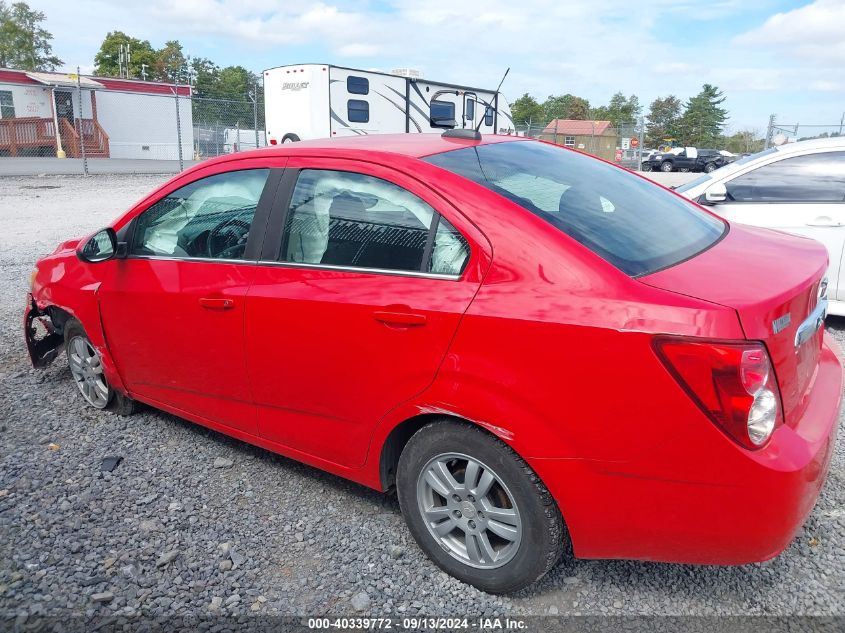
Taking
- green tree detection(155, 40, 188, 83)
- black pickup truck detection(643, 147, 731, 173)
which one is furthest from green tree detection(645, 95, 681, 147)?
green tree detection(155, 40, 188, 83)

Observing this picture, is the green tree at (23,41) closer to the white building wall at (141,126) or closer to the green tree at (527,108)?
the white building wall at (141,126)

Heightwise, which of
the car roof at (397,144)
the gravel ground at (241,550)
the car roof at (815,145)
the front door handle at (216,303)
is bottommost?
the gravel ground at (241,550)

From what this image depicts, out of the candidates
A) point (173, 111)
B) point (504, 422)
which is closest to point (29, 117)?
point (173, 111)

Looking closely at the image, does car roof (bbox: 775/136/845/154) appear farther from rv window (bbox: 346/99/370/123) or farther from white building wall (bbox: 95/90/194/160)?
white building wall (bbox: 95/90/194/160)

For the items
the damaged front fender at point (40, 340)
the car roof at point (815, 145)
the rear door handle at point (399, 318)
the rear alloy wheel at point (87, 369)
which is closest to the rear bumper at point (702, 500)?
the rear door handle at point (399, 318)

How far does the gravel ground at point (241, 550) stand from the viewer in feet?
8.16

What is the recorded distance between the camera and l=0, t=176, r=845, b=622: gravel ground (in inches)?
97.9

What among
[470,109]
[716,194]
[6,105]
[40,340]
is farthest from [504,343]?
[6,105]

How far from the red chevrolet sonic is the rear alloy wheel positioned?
2.71 ft

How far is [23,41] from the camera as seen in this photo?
66125mm

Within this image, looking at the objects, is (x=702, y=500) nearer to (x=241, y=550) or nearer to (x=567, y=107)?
(x=241, y=550)

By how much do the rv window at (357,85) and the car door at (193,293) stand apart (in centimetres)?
1543

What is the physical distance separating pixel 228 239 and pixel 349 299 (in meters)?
0.87

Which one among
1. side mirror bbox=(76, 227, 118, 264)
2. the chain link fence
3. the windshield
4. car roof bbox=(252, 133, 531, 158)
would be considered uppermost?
the chain link fence
